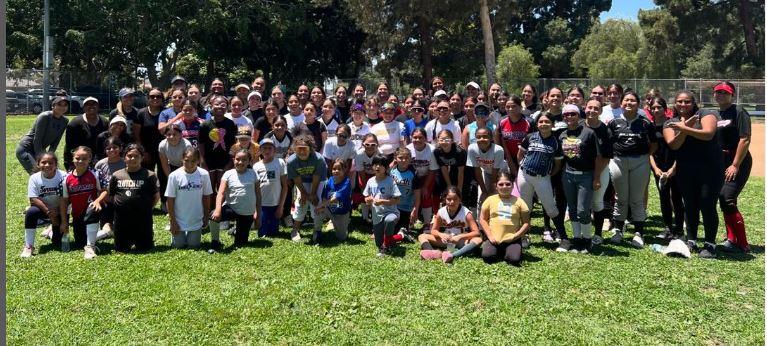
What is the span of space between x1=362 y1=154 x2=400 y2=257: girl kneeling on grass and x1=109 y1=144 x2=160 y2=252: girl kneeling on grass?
2465mm

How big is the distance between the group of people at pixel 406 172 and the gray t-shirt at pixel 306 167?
0.7 inches

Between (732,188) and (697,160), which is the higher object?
(697,160)

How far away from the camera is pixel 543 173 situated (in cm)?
666

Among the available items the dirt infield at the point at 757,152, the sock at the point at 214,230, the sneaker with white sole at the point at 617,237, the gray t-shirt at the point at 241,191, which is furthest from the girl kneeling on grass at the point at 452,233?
the dirt infield at the point at 757,152

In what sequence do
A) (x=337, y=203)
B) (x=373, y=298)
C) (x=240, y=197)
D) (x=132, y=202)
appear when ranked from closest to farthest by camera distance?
(x=373, y=298) < (x=132, y=202) < (x=240, y=197) < (x=337, y=203)

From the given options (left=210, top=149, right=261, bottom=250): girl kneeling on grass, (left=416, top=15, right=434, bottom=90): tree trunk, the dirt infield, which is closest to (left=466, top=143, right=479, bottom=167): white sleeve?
(left=210, top=149, right=261, bottom=250): girl kneeling on grass

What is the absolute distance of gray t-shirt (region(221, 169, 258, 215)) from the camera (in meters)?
6.97

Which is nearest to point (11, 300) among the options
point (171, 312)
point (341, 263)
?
point (171, 312)

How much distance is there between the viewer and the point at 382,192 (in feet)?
23.0

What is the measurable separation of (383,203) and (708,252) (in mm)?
3555

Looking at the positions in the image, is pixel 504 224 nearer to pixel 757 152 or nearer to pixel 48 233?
pixel 48 233

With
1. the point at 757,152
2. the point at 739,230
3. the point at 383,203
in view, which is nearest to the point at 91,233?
the point at 383,203

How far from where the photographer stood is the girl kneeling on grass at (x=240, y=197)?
6.97m

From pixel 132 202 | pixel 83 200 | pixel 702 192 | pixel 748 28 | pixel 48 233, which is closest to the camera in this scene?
pixel 702 192
